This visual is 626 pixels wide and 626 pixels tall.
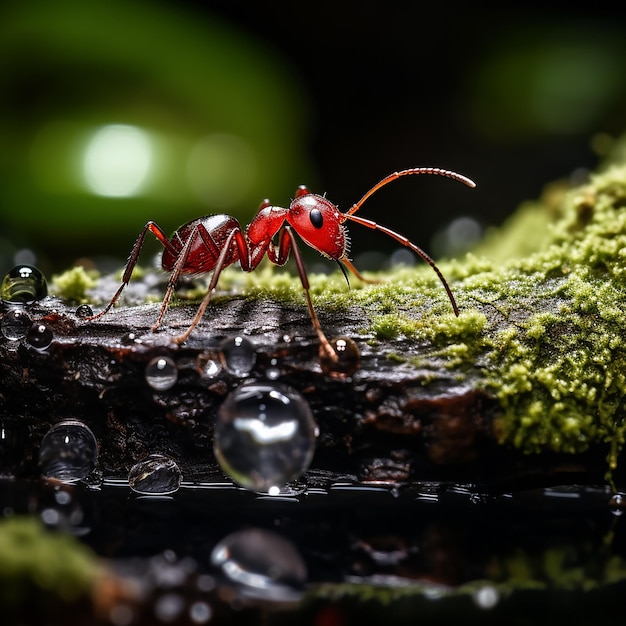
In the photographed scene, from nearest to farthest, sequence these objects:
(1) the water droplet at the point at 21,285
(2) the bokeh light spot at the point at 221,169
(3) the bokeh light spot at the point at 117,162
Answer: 1. (1) the water droplet at the point at 21,285
2. (3) the bokeh light spot at the point at 117,162
3. (2) the bokeh light spot at the point at 221,169

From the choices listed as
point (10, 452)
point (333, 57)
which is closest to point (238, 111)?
point (333, 57)

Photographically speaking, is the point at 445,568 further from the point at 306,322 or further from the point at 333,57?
the point at 333,57

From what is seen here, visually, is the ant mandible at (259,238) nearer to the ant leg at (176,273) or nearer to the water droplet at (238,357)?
the ant leg at (176,273)

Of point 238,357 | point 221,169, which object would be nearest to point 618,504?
point 238,357


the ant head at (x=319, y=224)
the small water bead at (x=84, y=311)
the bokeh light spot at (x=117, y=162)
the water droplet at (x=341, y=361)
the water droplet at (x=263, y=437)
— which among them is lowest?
the water droplet at (x=263, y=437)

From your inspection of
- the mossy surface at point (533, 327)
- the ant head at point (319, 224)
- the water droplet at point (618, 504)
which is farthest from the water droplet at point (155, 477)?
the water droplet at point (618, 504)

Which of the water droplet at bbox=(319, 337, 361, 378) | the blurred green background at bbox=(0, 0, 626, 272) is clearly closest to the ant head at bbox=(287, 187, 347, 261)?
Result: the water droplet at bbox=(319, 337, 361, 378)

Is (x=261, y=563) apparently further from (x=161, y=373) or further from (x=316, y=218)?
(x=316, y=218)
